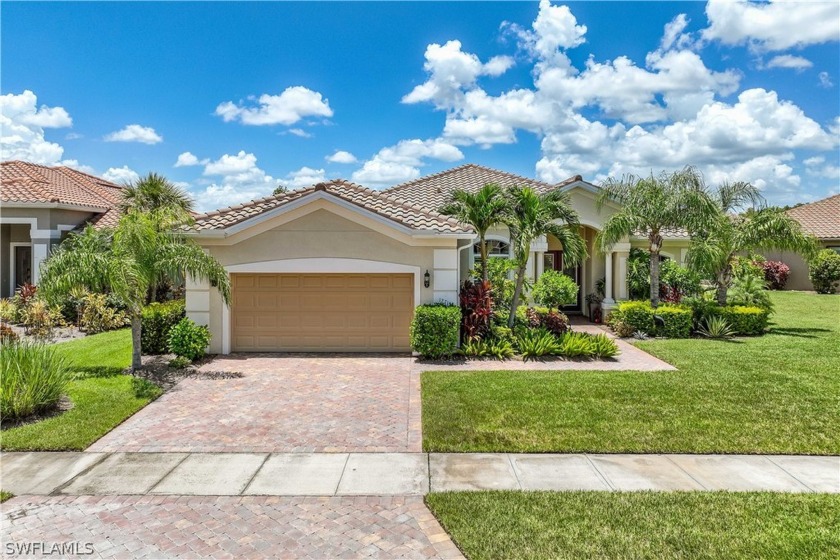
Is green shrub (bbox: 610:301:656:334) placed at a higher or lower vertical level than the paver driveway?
higher

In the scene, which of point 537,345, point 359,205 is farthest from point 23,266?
point 537,345

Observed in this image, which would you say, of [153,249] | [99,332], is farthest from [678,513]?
[99,332]

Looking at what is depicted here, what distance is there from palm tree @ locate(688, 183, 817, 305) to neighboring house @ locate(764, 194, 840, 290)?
51.3ft

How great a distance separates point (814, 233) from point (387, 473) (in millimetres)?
33436

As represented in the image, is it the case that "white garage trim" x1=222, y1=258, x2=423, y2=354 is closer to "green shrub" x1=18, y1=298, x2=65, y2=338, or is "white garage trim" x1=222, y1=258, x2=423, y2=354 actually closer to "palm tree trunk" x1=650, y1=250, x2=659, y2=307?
"green shrub" x1=18, y1=298, x2=65, y2=338

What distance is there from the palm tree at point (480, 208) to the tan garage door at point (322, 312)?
2320mm

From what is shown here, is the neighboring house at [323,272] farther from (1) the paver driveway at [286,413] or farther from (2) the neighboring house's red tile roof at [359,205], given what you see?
(1) the paver driveway at [286,413]

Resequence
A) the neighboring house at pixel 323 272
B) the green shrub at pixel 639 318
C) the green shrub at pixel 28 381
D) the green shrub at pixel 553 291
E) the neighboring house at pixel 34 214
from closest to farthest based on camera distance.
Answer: the green shrub at pixel 28 381, the neighboring house at pixel 323 272, the green shrub at pixel 639 318, the green shrub at pixel 553 291, the neighboring house at pixel 34 214

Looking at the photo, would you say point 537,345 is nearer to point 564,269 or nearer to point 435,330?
point 435,330

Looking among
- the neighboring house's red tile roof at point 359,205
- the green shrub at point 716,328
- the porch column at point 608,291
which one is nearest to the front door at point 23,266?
the neighboring house's red tile roof at point 359,205

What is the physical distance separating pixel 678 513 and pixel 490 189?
10053mm

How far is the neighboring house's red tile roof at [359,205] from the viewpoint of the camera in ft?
44.4

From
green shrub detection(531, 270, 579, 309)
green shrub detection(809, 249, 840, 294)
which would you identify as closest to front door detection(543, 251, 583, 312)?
green shrub detection(531, 270, 579, 309)

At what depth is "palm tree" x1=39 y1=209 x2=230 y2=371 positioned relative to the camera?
35.0 feet
